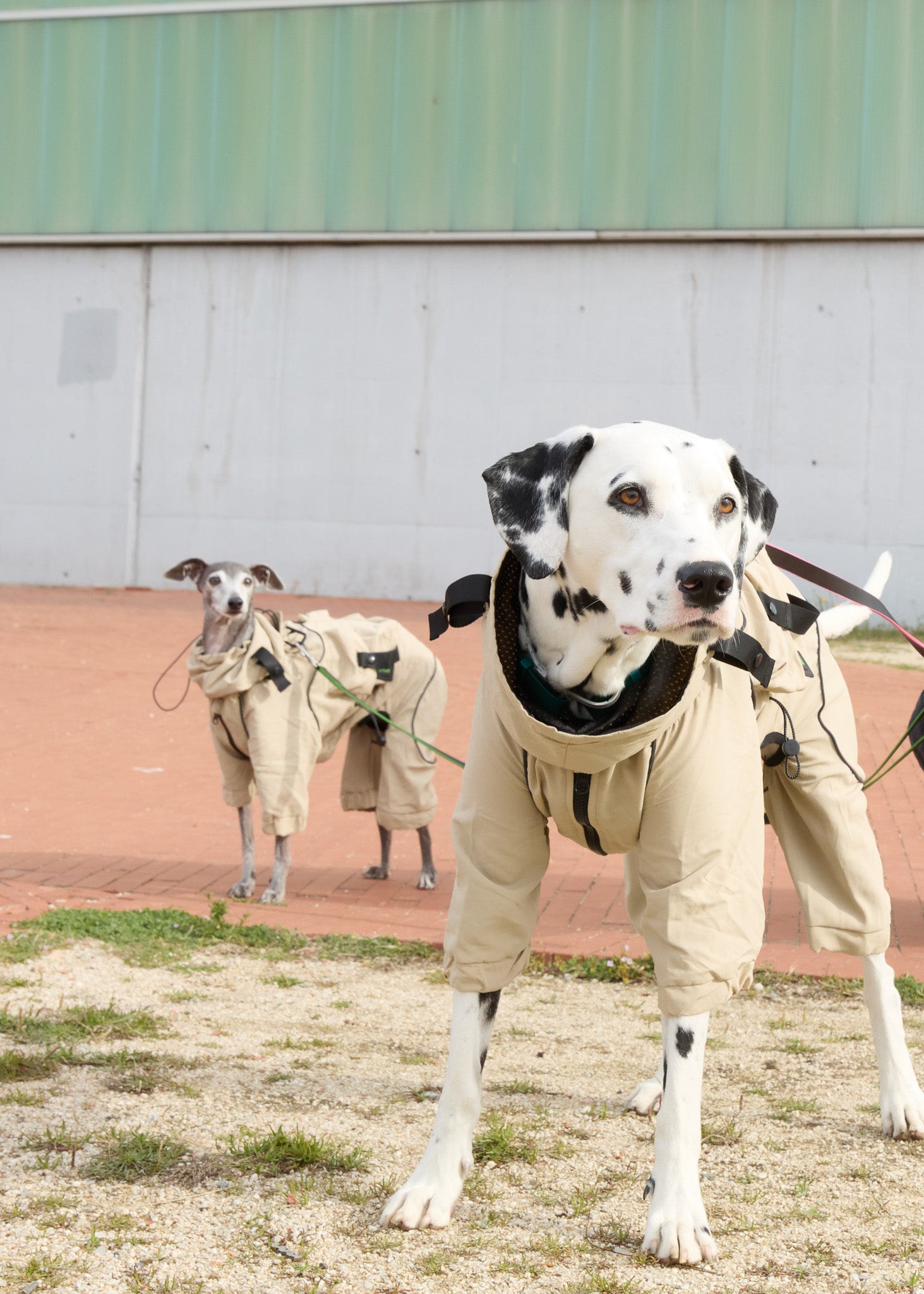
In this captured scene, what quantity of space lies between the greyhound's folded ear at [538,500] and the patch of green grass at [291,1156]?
5.25 feet

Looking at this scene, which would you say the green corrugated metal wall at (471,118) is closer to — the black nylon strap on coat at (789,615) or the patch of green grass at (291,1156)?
the black nylon strap on coat at (789,615)

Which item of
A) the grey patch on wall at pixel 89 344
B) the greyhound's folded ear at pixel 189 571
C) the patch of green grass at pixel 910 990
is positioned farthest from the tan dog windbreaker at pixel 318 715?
the grey patch on wall at pixel 89 344

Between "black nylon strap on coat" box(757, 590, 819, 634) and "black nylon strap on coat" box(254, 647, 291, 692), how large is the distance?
3.43 m

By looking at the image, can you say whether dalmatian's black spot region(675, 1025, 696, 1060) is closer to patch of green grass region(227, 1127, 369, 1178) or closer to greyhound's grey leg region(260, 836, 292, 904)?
patch of green grass region(227, 1127, 369, 1178)

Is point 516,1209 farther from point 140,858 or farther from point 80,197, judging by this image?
point 80,197

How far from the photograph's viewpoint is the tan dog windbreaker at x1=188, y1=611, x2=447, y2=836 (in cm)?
646

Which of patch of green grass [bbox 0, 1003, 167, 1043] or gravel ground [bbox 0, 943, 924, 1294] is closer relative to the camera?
gravel ground [bbox 0, 943, 924, 1294]

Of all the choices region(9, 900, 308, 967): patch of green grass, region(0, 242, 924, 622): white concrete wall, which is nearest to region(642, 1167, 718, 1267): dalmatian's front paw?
region(9, 900, 308, 967): patch of green grass

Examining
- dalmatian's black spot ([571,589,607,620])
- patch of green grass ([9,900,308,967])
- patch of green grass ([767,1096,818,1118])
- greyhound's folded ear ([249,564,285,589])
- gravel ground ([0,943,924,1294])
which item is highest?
greyhound's folded ear ([249,564,285,589])

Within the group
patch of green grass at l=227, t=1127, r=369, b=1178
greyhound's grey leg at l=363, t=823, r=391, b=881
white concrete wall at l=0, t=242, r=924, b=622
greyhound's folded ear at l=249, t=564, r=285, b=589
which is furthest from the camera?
white concrete wall at l=0, t=242, r=924, b=622

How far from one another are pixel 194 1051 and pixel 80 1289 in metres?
1.54

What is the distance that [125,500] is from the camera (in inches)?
873

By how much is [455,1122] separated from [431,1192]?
0.55 feet

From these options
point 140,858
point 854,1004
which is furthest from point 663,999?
point 140,858
